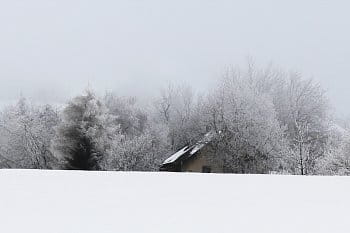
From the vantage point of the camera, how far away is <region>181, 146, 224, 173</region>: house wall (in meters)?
25.1

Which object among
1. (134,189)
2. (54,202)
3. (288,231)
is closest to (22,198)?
(54,202)

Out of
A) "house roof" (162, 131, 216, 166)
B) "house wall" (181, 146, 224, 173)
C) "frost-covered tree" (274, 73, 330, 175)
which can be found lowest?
"house wall" (181, 146, 224, 173)

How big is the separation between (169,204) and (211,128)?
22332 millimetres

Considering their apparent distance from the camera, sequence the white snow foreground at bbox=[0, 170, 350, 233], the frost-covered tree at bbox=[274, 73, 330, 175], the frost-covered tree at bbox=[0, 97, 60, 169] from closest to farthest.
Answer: the white snow foreground at bbox=[0, 170, 350, 233]
the frost-covered tree at bbox=[274, 73, 330, 175]
the frost-covered tree at bbox=[0, 97, 60, 169]

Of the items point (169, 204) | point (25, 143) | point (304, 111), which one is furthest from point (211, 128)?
point (169, 204)

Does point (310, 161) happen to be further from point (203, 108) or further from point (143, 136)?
point (143, 136)

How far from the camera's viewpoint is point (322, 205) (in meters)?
3.69

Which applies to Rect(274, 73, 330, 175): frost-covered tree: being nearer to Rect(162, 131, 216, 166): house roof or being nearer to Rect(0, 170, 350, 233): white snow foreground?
Rect(162, 131, 216, 166): house roof

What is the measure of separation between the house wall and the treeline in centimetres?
74

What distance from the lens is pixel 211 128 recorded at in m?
25.9

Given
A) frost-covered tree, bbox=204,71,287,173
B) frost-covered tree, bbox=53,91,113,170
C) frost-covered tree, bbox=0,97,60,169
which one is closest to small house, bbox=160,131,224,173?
frost-covered tree, bbox=204,71,287,173

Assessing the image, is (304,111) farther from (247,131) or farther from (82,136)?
(82,136)

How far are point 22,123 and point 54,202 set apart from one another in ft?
92.6

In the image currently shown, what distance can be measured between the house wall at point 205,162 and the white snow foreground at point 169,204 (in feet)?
65.1
